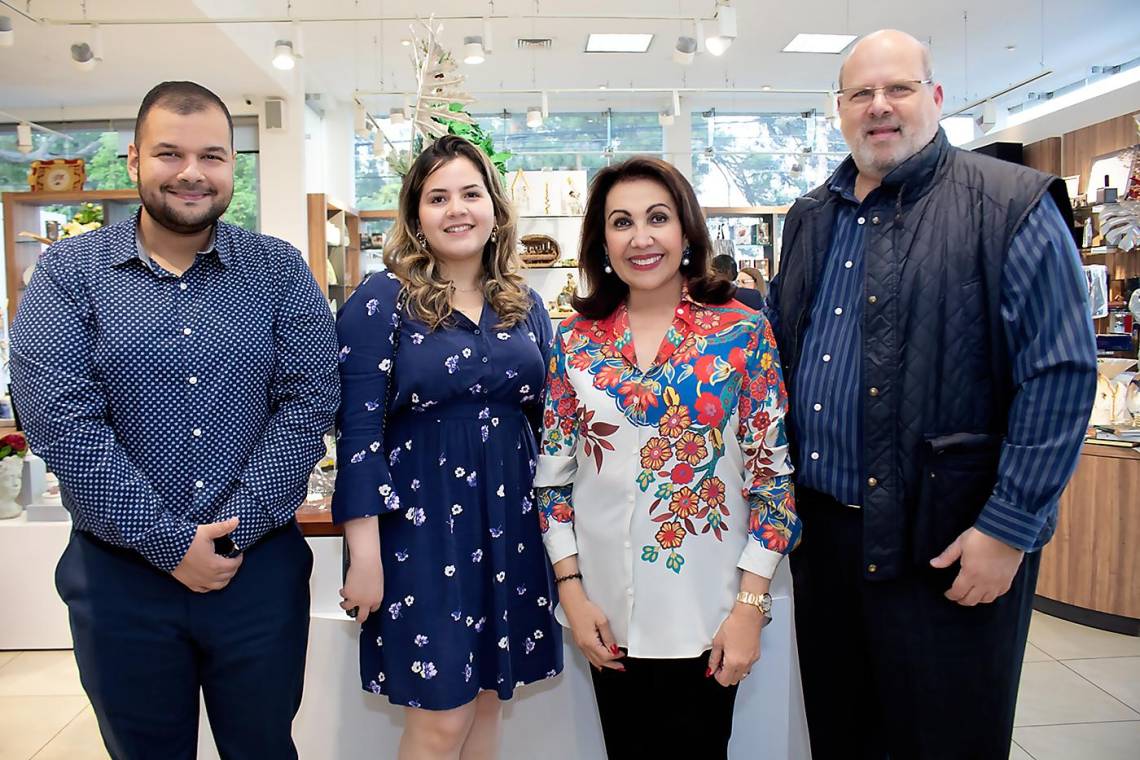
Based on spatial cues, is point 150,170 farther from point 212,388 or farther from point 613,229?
point 613,229

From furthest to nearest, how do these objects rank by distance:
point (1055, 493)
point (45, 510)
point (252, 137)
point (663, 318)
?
point (252, 137) → point (45, 510) → point (663, 318) → point (1055, 493)

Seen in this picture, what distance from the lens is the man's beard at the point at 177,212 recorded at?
5.41ft

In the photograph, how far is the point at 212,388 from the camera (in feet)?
5.38

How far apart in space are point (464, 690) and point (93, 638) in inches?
29.2

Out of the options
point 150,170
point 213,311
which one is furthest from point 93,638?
point 150,170

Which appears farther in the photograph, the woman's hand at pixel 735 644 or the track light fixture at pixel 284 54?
the track light fixture at pixel 284 54

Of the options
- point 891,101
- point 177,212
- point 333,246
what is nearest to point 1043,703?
point 891,101

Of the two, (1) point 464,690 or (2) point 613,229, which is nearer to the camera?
(2) point 613,229

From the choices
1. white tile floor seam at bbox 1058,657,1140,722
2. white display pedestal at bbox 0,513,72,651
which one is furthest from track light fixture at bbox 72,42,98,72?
white tile floor seam at bbox 1058,657,1140,722

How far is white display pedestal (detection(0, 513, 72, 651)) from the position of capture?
3846 millimetres

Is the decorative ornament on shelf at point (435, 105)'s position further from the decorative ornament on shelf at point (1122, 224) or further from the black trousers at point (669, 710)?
the decorative ornament on shelf at point (1122, 224)

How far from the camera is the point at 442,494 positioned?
1.83m

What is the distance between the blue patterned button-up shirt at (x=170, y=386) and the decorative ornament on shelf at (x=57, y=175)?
24.3ft

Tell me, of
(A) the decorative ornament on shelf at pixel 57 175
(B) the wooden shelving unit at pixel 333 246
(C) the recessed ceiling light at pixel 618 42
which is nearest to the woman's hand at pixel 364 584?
(B) the wooden shelving unit at pixel 333 246
